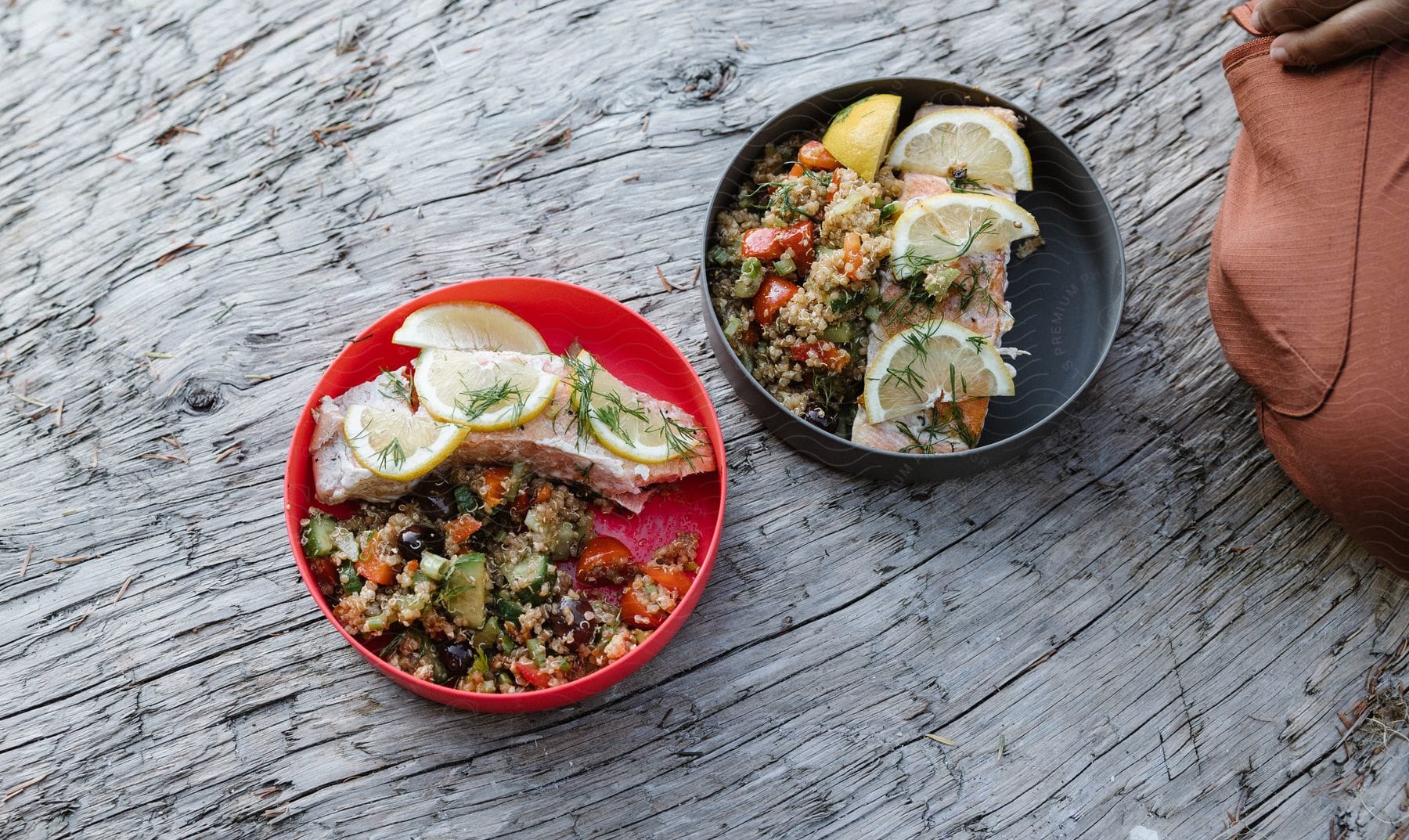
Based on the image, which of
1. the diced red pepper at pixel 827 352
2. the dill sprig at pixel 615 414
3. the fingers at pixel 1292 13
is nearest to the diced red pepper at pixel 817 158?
the diced red pepper at pixel 827 352

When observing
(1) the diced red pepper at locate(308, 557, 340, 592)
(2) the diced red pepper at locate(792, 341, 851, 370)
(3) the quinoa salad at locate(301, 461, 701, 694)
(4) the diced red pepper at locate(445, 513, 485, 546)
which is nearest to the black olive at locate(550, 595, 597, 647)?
(3) the quinoa salad at locate(301, 461, 701, 694)

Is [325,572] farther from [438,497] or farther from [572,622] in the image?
[572,622]

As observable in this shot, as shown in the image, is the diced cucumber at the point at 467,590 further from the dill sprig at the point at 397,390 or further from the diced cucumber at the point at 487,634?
the dill sprig at the point at 397,390

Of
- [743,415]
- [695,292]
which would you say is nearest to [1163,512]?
[743,415]

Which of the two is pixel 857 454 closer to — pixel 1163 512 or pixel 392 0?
pixel 1163 512

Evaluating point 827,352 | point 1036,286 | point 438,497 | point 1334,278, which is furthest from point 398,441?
point 1334,278

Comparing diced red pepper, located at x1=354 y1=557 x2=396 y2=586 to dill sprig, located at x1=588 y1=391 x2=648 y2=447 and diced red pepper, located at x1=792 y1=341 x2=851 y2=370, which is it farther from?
diced red pepper, located at x1=792 y1=341 x2=851 y2=370

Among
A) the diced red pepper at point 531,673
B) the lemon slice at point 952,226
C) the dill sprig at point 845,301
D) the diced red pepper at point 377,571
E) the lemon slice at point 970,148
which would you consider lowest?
the diced red pepper at point 531,673
